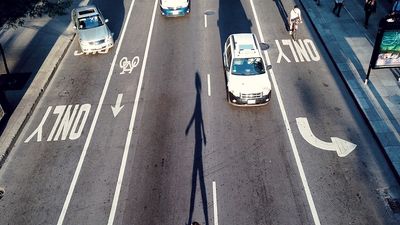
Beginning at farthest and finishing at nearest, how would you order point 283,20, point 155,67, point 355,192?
point 283,20
point 155,67
point 355,192

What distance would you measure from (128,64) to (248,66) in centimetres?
718

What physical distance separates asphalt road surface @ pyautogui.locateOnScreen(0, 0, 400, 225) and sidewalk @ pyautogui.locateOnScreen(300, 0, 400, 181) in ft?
1.45

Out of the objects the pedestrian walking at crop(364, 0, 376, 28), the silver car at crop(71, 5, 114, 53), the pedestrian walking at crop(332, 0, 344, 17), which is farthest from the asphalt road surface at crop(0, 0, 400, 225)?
the pedestrian walking at crop(364, 0, 376, 28)

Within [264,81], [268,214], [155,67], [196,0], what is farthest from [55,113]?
[196,0]

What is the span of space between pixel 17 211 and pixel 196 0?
19.9 m

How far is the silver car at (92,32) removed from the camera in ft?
75.5

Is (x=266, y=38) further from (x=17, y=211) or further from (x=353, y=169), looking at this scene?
(x=17, y=211)

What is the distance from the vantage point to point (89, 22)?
23891mm

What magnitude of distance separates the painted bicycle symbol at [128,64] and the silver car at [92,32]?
1634mm

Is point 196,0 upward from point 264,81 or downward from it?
downward

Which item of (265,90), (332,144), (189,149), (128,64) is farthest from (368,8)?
(189,149)

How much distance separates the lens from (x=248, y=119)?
17.7 meters

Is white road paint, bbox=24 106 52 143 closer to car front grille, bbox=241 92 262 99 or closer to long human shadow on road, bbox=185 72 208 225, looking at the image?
long human shadow on road, bbox=185 72 208 225

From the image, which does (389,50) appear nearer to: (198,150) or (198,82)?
(198,82)
